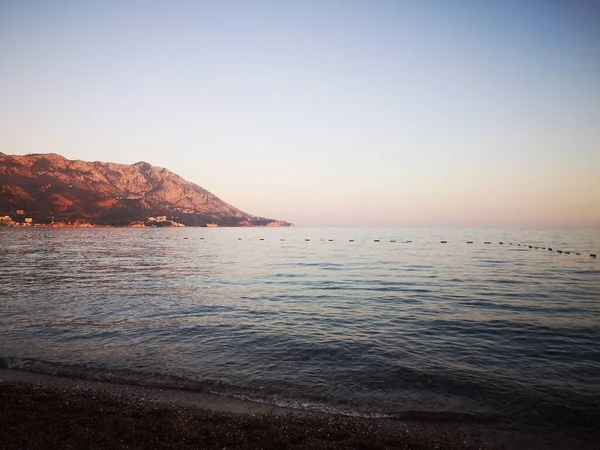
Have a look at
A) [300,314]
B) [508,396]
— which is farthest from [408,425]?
[300,314]

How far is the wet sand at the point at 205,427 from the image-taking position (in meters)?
7.62

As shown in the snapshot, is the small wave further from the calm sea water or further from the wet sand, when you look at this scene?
the wet sand

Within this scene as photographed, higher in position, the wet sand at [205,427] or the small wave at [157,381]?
the wet sand at [205,427]

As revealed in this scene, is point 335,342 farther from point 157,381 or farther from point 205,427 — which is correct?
point 205,427

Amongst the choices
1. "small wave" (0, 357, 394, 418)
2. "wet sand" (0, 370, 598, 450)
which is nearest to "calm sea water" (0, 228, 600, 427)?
"small wave" (0, 357, 394, 418)

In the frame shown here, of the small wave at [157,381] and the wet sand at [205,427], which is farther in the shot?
the small wave at [157,381]

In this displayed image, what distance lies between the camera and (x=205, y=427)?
8297mm

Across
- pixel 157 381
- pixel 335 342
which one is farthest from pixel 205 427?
pixel 335 342

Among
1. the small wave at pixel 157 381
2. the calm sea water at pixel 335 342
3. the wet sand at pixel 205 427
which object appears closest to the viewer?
the wet sand at pixel 205 427

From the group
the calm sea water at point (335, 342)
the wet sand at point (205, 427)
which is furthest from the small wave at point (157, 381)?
the wet sand at point (205, 427)

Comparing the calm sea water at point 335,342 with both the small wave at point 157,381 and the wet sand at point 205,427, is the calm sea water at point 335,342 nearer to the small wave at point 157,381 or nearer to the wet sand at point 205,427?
the small wave at point 157,381

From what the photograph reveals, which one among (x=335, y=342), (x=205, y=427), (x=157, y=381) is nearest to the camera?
(x=205, y=427)

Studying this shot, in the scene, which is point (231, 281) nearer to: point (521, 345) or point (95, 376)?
point (95, 376)

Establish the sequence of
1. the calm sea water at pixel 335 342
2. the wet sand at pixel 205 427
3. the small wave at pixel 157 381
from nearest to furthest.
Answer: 1. the wet sand at pixel 205 427
2. the small wave at pixel 157 381
3. the calm sea water at pixel 335 342
